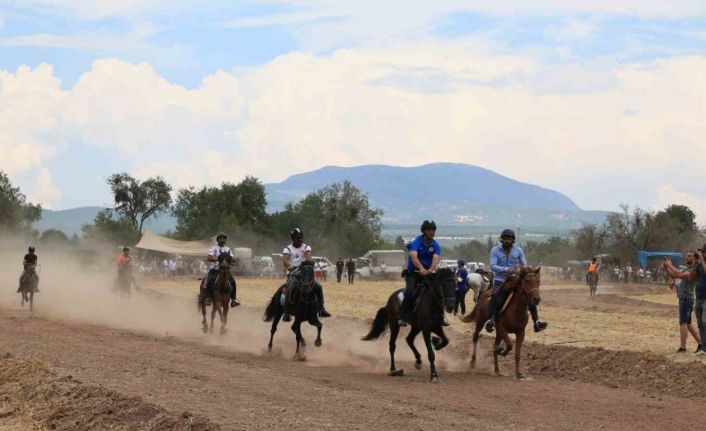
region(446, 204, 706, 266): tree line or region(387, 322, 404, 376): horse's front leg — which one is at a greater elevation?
region(446, 204, 706, 266): tree line

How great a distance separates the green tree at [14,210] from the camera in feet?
401

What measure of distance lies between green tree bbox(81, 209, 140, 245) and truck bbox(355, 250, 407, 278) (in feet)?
112

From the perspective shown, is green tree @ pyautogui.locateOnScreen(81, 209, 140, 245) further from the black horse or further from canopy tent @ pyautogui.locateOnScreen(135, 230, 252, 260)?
the black horse

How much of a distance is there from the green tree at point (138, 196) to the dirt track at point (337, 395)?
402 feet

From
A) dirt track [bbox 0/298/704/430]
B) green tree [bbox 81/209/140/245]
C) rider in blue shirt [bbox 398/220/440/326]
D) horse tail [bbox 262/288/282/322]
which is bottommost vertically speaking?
dirt track [bbox 0/298/704/430]

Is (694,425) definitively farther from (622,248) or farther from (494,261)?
(622,248)

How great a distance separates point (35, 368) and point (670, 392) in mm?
10731

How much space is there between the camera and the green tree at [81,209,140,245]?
128500 millimetres

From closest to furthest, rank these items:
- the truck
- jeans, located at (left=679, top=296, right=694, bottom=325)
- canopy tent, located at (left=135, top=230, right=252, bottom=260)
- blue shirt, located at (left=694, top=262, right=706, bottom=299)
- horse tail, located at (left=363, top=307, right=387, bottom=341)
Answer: horse tail, located at (left=363, top=307, right=387, bottom=341), blue shirt, located at (left=694, top=262, right=706, bottom=299), jeans, located at (left=679, top=296, right=694, bottom=325), canopy tent, located at (left=135, top=230, right=252, bottom=260), the truck

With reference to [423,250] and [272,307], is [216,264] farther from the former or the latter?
[423,250]

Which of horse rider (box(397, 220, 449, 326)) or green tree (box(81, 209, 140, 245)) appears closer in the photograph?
horse rider (box(397, 220, 449, 326))

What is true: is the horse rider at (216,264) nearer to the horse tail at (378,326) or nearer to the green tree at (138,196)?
→ the horse tail at (378,326)

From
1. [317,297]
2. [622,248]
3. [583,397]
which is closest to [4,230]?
[622,248]

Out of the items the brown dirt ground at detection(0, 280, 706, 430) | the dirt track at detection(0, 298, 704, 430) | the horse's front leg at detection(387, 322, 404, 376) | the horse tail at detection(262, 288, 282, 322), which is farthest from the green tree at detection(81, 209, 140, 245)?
the horse's front leg at detection(387, 322, 404, 376)
